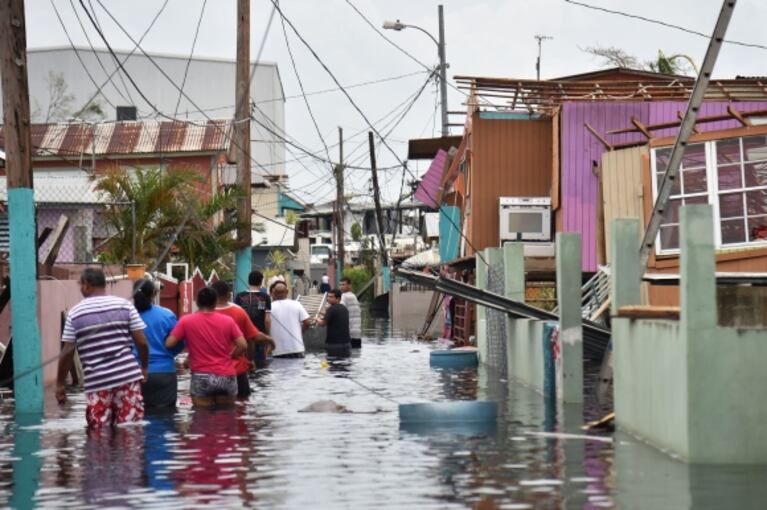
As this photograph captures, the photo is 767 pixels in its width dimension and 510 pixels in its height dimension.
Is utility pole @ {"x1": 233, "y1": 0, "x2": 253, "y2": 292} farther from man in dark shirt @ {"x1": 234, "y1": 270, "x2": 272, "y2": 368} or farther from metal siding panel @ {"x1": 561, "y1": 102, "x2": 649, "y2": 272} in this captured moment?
man in dark shirt @ {"x1": 234, "y1": 270, "x2": 272, "y2": 368}

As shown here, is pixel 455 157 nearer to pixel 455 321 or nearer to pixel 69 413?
pixel 455 321

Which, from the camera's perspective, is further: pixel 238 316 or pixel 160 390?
pixel 238 316

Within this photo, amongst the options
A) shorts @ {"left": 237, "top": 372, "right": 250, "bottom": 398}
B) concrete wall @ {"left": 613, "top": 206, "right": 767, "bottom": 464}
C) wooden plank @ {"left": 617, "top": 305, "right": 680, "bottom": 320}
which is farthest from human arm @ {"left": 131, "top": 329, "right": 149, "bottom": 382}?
concrete wall @ {"left": 613, "top": 206, "right": 767, "bottom": 464}

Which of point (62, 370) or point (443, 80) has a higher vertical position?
point (443, 80)

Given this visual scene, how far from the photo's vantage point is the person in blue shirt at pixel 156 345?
16359 millimetres

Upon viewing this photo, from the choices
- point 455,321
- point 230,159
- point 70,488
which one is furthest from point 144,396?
point 230,159

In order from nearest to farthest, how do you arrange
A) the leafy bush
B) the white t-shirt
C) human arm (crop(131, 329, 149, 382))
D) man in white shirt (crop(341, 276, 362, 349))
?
human arm (crop(131, 329, 149, 382))
the white t-shirt
man in white shirt (crop(341, 276, 362, 349))
the leafy bush

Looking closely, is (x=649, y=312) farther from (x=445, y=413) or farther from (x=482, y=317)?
(x=482, y=317)

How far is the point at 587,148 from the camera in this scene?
32.7 m

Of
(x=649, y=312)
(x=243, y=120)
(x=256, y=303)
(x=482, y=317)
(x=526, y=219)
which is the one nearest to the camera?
(x=649, y=312)

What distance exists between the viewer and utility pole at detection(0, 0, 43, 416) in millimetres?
18297

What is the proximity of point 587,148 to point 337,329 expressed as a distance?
262 inches

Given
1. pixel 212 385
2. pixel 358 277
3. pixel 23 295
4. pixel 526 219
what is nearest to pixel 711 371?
pixel 212 385

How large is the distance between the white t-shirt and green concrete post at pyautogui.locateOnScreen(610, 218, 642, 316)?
11.9m
